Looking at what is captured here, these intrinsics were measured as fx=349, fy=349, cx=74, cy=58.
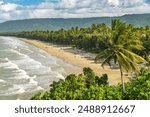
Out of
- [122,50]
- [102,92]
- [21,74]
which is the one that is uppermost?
[122,50]

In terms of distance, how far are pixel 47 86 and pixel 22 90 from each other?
497cm

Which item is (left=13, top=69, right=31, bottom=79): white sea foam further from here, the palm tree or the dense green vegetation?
the palm tree

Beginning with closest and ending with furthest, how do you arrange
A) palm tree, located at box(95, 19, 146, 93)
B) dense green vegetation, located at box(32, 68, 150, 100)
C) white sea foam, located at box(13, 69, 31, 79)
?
dense green vegetation, located at box(32, 68, 150, 100), palm tree, located at box(95, 19, 146, 93), white sea foam, located at box(13, 69, 31, 79)

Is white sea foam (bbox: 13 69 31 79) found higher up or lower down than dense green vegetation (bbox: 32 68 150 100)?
lower down

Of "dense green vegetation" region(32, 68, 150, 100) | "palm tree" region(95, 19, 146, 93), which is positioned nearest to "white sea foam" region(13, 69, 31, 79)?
"dense green vegetation" region(32, 68, 150, 100)

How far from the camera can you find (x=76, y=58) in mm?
100562

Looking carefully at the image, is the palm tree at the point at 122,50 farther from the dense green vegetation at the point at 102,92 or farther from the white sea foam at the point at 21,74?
the white sea foam at the point at 21,74

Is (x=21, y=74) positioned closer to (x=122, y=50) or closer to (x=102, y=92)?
(x=122, y=50)

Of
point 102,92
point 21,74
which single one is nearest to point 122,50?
point 102,92

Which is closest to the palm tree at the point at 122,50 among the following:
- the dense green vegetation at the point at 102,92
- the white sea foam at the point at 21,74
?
the dense green vegetation at the point at 102,92

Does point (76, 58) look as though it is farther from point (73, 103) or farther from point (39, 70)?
point (73, 103)

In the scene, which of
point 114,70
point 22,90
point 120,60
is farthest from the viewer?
point 114,70

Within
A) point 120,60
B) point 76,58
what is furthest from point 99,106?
point 76,58

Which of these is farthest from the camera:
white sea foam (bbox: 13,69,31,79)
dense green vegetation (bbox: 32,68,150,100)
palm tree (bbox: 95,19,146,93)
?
white sea foam (bbox: 13,69,31,79)
